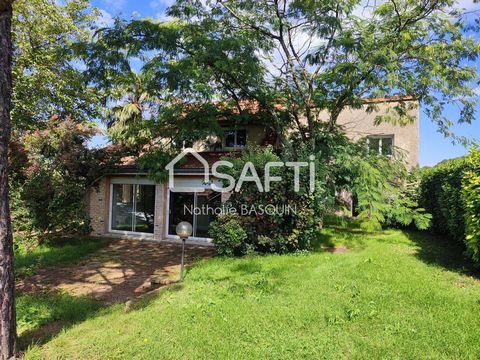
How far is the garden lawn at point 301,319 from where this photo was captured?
4.59 metres

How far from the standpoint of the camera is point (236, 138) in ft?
59.6

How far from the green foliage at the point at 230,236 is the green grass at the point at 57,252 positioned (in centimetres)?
542

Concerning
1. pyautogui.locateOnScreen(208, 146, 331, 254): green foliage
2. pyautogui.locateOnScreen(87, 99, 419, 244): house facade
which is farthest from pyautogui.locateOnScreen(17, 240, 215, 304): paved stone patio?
pyautogui.locateOnScreen(208, 146, 331, 254): green foliage

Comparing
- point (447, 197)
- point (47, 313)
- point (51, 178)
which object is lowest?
point (47, 313)

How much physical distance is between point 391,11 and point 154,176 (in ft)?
36.4

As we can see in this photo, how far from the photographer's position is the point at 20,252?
1320cm

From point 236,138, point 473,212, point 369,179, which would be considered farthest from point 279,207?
point 236,138

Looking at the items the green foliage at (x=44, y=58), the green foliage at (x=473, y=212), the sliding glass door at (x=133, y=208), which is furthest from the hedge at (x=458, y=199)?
the green foliage at (x=44, y=58)

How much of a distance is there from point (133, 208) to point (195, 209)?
12.5 ft

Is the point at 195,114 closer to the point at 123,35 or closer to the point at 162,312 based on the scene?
the point at 123,35

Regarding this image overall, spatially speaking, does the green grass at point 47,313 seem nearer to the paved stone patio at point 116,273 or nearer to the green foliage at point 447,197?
the paved stone patio at point 116,273

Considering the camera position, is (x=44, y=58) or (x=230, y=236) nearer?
(x=230, y=236)

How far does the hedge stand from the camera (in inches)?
288

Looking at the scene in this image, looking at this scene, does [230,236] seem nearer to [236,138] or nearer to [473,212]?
[473,212]
